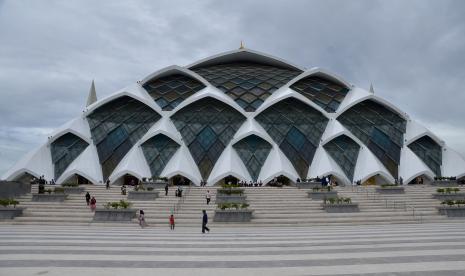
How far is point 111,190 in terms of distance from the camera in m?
28.1

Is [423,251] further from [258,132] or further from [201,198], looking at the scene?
[258,132]

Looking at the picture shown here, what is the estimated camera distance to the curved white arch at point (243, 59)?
51188 mm

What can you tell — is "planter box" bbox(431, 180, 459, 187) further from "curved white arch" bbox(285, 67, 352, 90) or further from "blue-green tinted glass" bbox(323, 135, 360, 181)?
"curved white arch" bbox(285, 67, 352, 90)

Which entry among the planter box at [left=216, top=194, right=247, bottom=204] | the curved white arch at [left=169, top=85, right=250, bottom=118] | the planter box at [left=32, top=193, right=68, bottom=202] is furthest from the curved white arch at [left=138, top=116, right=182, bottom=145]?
the planter box at [left=216, top=194, right=247, bottom=204]

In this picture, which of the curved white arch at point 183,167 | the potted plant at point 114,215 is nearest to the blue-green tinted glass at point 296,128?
the curved white arch at point 183,167

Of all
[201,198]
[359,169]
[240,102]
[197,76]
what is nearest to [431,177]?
[359,169]

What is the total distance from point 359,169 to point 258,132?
10775 millimetres

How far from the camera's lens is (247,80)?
149ft

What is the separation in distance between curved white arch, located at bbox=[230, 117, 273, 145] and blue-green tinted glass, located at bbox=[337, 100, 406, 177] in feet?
31.3

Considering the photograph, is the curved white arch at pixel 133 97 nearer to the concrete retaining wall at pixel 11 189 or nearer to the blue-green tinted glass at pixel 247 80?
the blue-green tinted glass at pixel 247 80

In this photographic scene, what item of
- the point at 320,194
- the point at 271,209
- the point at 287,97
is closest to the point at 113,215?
the point at 271,209

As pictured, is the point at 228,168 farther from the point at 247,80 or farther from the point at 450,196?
the point at 450,196

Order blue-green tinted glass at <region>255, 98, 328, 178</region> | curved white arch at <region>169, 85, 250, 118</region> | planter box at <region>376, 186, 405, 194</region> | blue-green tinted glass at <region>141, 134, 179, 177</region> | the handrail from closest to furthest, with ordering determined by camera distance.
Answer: the handrail
planter box at <region>376, 186, 405, 194</region>
blue-green tinted glass at <region>141, 134, 179, 177</region>
blue-green tinted glass at <region>255, 98, 328, 178</region>
curved white arch at <region>169, 85, 250, 118</region>

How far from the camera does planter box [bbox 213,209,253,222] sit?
59.4 ft
